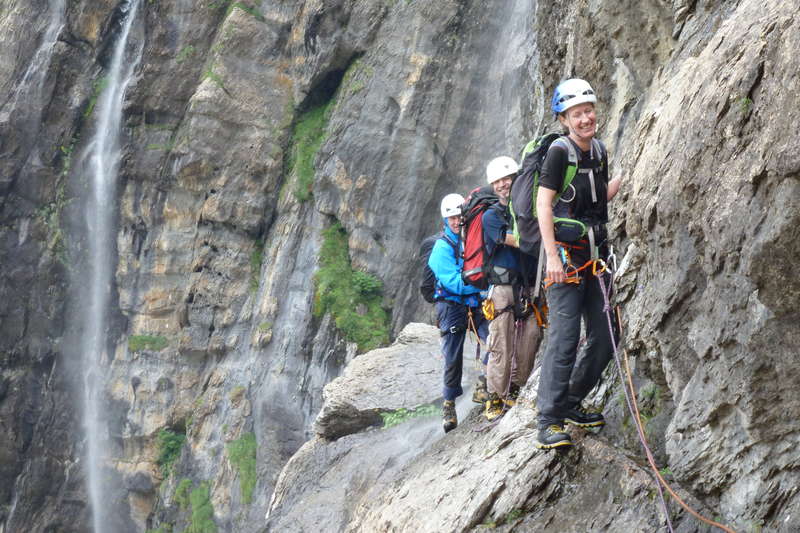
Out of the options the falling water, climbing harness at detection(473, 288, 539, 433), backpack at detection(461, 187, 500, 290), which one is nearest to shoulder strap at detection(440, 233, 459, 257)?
backpack at detection(461, 187, 500, 290)

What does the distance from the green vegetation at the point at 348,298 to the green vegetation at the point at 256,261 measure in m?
3.21

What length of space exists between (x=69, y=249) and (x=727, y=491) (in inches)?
977

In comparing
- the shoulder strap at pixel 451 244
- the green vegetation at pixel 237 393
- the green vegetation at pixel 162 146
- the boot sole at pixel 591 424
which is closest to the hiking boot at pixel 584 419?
the boot sole at pixel 591 424

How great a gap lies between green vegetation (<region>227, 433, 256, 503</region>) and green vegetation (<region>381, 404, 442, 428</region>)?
10060 millimetres

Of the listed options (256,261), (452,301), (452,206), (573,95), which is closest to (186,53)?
(256,261)

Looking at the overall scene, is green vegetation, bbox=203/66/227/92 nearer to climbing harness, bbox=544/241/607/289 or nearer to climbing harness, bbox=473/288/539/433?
climbing harness, bbox=473/288/539/433

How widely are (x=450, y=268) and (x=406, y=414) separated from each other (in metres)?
3.31

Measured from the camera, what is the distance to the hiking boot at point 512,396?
6934mm

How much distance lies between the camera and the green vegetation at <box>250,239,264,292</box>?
23109 millimetres

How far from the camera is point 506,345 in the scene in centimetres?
689

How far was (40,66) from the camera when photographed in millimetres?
24641

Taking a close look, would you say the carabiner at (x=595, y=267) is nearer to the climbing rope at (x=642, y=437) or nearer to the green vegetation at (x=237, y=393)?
the climbing rope at (x=642, y=437)

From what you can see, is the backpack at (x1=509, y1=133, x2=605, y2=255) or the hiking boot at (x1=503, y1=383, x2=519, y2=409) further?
the hiking boot at (x1=503, y1=383, x2=519, y2=409)

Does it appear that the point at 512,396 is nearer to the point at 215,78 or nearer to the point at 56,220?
the point at 215,78
